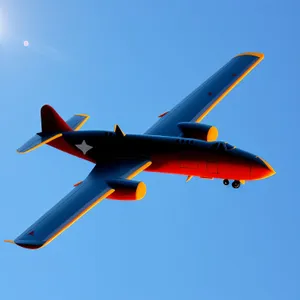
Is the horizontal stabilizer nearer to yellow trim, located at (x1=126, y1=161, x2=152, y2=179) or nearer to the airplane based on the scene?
the airplane

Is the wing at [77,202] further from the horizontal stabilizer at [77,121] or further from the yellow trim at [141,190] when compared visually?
the horizontal stabilizer at [77,121]

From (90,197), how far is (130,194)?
2372 millimetres

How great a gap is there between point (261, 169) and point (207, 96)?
32.9 feet

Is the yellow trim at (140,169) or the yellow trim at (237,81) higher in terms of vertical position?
the yellow trim at (237,81)

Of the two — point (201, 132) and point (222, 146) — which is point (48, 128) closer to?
point (201, 132)

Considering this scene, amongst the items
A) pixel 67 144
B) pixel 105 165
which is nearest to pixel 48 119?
pixel 67 144

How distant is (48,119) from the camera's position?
47812mm

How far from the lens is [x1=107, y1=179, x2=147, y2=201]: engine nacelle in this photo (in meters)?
39.8

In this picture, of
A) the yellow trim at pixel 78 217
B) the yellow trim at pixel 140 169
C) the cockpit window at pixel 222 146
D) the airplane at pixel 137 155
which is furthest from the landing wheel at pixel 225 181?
the yellow trim at pixel 78 217

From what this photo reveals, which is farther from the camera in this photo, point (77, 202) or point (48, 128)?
point (48, 128)

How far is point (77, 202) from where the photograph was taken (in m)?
39.5

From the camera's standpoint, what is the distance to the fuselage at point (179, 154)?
41.3 m

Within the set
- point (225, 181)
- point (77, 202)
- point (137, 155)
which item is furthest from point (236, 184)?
point (77, 202)

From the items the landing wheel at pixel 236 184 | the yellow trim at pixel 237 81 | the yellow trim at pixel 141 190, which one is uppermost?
the yellow trim at pixel 237 81
